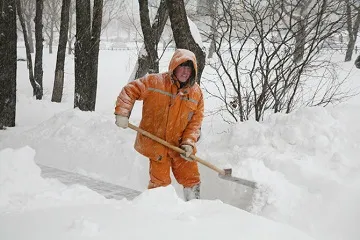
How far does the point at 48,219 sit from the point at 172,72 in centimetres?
188

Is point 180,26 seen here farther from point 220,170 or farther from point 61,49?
point 61,49

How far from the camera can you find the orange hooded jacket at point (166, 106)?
3.51 metres

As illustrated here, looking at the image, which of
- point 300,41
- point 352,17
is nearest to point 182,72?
point 300,41

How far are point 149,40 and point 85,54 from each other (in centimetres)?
131

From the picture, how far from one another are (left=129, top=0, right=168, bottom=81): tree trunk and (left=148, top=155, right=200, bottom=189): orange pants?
3.62 metres

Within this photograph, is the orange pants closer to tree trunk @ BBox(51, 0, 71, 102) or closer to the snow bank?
the snow bank

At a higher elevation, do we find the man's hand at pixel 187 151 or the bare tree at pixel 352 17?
the bare tree at pixel 352 17

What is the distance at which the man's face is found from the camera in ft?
11.5

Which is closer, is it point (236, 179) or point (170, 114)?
point (170, 114)

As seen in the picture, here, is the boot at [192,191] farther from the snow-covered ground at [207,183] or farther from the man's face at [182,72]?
the man's face at [182,72]

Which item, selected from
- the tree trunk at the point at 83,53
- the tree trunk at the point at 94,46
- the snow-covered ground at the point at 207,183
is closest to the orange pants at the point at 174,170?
the snow-covered ground at the point at 207,183

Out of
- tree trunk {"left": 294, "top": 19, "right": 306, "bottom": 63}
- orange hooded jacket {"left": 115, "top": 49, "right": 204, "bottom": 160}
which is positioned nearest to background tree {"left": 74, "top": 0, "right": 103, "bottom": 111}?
tree trunk {"left": 294, "top": 19, "right": 306, "bottom": 63}

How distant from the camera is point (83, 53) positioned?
7434mm

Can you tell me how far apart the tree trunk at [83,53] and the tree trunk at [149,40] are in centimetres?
112
